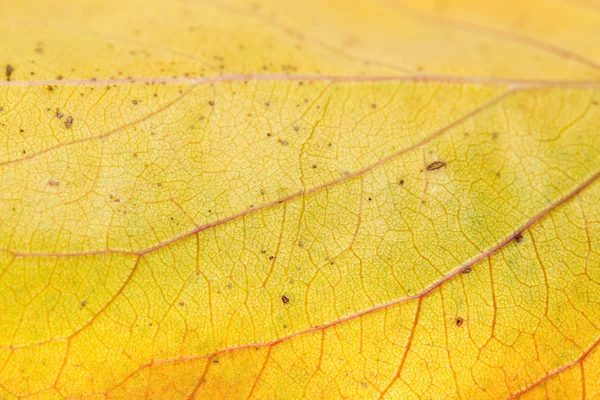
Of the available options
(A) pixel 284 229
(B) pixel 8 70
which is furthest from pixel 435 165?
(B) pixel 8 70

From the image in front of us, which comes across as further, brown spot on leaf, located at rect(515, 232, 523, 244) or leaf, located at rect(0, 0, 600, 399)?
brown spot on leaf, located at rect(515, 232, 523, 244)

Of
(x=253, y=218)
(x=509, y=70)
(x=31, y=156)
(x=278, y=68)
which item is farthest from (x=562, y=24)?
(x=31, y=156)

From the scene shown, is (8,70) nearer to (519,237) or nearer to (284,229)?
(284,229)

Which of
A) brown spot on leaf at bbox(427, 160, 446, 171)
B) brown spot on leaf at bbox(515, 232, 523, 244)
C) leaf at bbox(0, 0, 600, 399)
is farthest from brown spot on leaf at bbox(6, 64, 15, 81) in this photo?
brown spot on leaf at bbox(515, 232, 523, 244)

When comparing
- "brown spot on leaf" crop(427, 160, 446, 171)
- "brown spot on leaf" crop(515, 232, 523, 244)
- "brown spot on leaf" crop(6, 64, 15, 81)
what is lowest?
"brown spot on leaf" crop(515, 232, 523, 244)

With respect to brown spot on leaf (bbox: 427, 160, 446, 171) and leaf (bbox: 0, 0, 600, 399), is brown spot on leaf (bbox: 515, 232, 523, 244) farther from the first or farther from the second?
brown spot on leaf (bbox: 427, 160, 446, 171)

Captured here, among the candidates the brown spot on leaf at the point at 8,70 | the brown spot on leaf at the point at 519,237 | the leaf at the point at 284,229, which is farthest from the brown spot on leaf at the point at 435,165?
the brown spot on leaf at the point at 8,70

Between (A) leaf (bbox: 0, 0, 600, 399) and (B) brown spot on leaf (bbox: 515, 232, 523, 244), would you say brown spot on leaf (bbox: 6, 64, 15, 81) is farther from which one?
(B) brown spot on leaf (bbox: 515, 232, 523, 244)

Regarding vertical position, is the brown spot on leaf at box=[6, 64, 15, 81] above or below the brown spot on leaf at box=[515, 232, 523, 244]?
above

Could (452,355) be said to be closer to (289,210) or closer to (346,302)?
(346,302)
